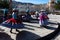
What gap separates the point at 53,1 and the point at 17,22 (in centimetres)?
8927

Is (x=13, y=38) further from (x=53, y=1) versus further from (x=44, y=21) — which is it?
(x=53, y=1)

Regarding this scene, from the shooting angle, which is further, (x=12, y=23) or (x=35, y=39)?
(x=12, y=23)

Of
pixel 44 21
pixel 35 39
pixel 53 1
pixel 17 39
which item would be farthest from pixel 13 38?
pixel 53 1

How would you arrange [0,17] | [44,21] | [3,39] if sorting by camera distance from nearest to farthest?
[3,39] < [44,21] < [0,17]

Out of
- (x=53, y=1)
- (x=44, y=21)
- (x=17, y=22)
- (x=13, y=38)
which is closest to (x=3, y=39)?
(x=13, y=38)

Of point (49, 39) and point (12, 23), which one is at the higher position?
point (12, 23)

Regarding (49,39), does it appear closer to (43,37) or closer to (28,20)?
(43,37)

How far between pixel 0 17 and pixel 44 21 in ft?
19.6

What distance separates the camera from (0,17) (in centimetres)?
1994

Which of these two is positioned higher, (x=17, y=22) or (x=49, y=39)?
(x=17, y=22)

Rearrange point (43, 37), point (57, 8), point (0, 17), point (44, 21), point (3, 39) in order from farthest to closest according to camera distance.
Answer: point (57, 8)
point (0, 17)
point (44, 21)
point (43, 37)
point (3, 39)

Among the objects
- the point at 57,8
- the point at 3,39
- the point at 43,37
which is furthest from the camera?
the point at 57,8

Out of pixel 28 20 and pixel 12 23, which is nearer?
pixel 12 23

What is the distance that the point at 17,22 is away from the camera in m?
11.9
